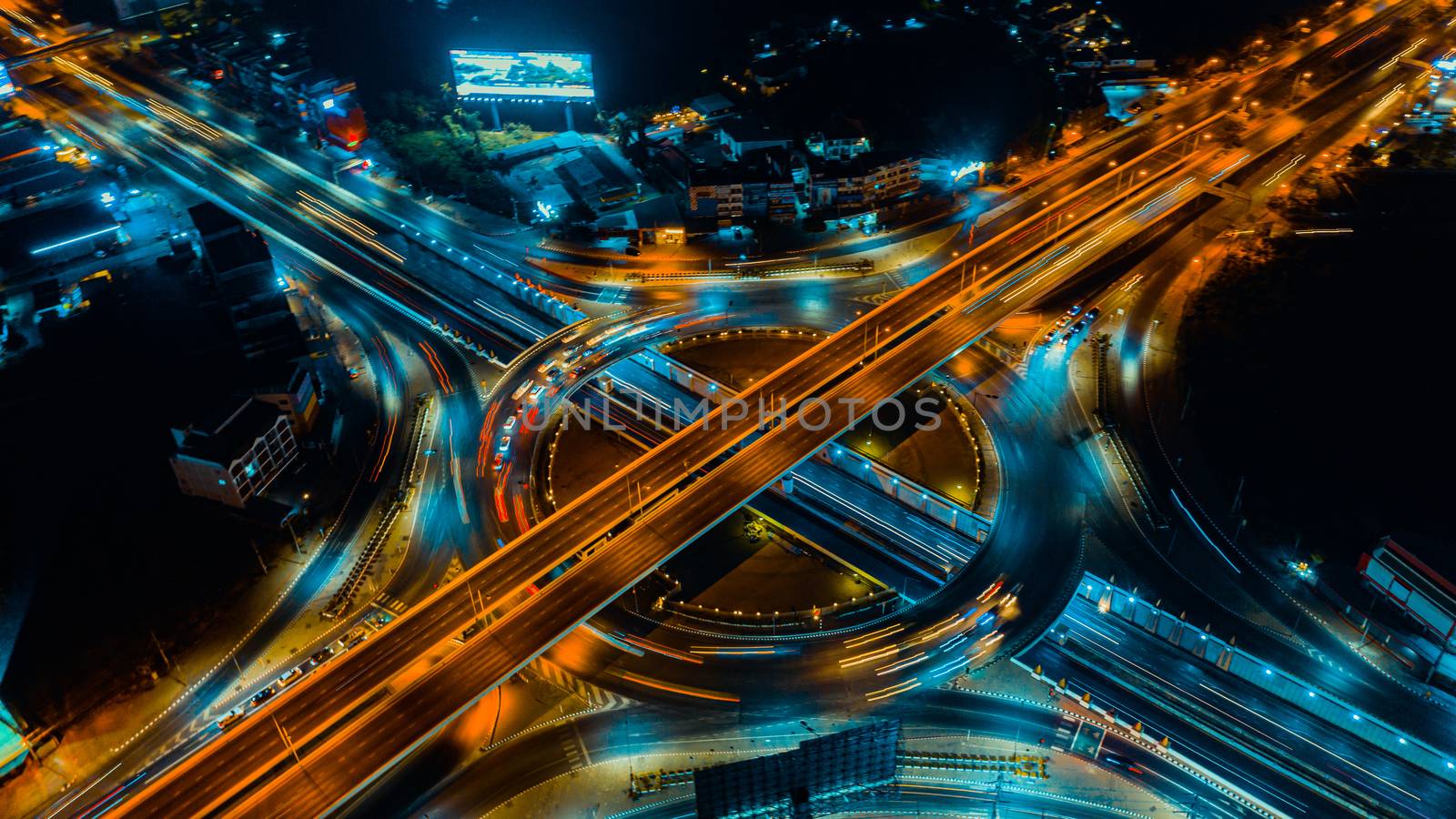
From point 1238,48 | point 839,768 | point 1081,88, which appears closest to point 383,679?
point 839,768

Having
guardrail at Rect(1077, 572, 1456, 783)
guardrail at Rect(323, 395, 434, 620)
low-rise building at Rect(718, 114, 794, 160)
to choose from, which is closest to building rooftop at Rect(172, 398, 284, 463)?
guardrail at Rect(323, 395, 434, 620)

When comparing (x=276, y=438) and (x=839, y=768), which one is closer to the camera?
(x=839, y=768)

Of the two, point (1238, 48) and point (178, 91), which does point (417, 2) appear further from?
point (1238, 48)

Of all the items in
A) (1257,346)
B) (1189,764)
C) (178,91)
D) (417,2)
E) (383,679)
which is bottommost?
(1189,764)

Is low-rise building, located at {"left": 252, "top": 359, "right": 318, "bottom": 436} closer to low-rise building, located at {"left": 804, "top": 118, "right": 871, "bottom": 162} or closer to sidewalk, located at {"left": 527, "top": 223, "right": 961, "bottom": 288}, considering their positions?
sidewalk, located at {"left": 527, "top": 223, "right": 961, "bottom": 288}

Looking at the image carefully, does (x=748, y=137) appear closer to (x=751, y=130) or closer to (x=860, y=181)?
(x=751, y=130)

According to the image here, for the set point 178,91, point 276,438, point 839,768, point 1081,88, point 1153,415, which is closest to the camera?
point 839,768
